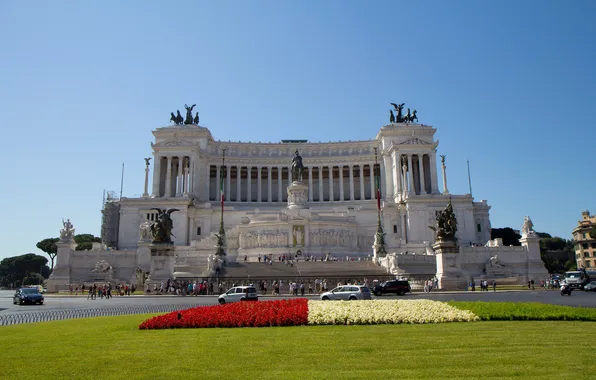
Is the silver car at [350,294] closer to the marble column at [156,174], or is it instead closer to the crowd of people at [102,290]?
the crowd of people at [102,290]

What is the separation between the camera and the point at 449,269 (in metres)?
39.5

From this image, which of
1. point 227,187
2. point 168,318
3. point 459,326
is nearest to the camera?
point 459,326

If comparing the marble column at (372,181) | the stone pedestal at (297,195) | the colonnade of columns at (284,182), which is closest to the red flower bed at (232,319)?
the stone pedestal at (297,195)

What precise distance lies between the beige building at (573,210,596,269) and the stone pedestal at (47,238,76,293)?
10361cm

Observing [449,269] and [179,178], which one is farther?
[179,178]

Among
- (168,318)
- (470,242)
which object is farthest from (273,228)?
(168,318)

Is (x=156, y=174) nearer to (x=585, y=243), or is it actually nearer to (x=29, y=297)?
(x=29, y=297)

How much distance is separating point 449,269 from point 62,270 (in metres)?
44.3

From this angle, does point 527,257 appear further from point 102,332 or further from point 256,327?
point 102,332

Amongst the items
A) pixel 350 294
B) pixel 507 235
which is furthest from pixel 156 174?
pixel 507 235

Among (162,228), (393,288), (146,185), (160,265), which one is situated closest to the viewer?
(393,288)

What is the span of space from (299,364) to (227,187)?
94920mm

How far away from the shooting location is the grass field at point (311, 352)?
9.08 m

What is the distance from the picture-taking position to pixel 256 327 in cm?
1565
